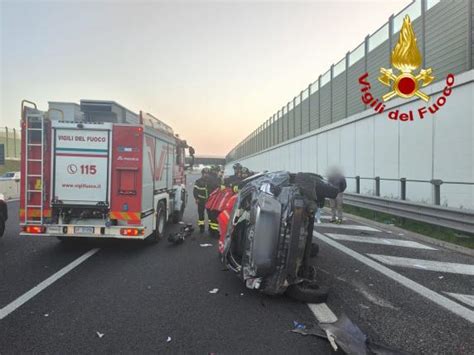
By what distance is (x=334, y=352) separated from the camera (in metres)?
3.14

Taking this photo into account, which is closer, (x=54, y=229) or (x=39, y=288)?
(x=39, y=288)

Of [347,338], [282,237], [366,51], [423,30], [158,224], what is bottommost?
[347,338]

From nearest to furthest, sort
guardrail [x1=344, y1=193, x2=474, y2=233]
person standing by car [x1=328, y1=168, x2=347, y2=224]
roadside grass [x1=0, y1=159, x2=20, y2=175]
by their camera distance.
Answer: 1. guardrail [x1=344, y1=193, x2=474, y2=233]
2. person standing by car [x1=328, y1=168, x2=347, y2=224]
3. roadside grass [x1=0, y1=159, x2=20, y2=175]

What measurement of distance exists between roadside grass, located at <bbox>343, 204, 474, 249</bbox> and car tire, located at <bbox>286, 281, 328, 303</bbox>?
4820 millimetres

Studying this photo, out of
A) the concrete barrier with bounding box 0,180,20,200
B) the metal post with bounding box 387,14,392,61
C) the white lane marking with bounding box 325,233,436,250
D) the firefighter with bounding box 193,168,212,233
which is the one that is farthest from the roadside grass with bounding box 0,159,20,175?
the white lane marking with bounding box 325,233,436,250

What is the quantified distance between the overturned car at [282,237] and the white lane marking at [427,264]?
7.73ft

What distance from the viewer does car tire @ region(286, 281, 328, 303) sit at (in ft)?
15.0

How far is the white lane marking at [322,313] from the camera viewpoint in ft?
13.2

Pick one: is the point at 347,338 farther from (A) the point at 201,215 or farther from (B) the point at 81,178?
(A) the point at 201,215

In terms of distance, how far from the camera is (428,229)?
9523 millimetres

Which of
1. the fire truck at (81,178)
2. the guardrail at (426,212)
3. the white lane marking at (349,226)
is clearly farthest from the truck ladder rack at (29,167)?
the guardrail at (426,212)

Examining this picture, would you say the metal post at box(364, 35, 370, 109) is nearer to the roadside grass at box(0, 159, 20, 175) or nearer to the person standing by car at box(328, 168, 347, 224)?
the person standing by car at box(328, 168, 347, 224)

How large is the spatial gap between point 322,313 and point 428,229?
6694 mm

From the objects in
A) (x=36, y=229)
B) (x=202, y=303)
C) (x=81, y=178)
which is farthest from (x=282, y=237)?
(x=36, y=229)
